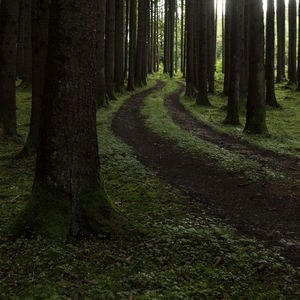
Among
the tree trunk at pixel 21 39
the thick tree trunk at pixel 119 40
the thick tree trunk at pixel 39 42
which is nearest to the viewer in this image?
the thick tree trunk at pixel 39 42

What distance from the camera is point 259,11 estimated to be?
1273 cm

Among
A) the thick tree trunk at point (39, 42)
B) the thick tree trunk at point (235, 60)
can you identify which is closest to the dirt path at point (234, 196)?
the thick tree trunk at point (39, 42)

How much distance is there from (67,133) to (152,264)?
1957 mm

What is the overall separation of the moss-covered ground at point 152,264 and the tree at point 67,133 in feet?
1.05

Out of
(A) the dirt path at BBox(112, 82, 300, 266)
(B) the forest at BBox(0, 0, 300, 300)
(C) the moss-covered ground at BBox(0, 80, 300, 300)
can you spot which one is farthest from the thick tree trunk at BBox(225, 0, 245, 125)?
(C) the moss-covered ground at BBox(0, 80, 300, 300)

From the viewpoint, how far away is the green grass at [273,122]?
11484mm

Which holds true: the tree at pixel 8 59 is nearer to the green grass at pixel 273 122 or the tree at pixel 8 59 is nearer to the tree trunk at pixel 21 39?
the green grass at pixel 273 122

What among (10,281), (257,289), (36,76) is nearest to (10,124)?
(36,76)

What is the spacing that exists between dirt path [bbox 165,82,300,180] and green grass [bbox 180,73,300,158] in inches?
15.0

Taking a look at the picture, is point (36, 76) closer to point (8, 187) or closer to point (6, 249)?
point (8, 187)

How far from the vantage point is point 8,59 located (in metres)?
10.3

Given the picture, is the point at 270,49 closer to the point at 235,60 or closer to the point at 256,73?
the point at 235,60

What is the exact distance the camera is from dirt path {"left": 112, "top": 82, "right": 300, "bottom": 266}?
5.22 metres

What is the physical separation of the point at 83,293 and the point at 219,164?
6.08 meters
